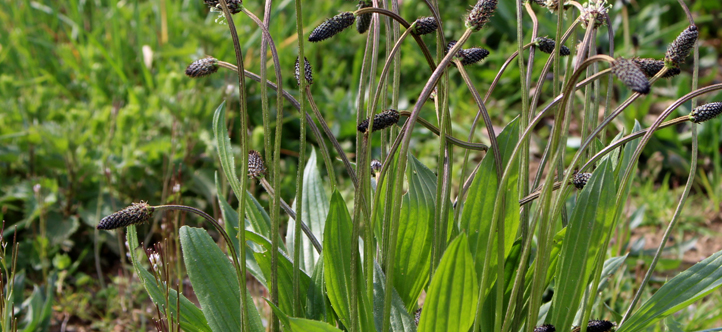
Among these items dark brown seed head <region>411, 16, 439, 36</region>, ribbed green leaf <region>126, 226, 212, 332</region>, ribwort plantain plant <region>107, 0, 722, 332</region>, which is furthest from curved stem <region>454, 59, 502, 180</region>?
ribbed green leaf <region>126, 226, 212, 332</region>

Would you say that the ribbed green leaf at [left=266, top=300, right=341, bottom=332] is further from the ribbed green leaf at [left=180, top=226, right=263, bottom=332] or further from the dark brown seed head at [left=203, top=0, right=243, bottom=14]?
the dark brown seed head at [left=203, top=0, right=243, bottom=14]

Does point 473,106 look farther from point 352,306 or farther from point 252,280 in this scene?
point 352,306

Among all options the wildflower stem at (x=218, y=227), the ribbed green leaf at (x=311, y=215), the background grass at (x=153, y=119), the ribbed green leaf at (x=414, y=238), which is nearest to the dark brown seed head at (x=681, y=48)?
the ribbed green leaf at (x=414, y=238)

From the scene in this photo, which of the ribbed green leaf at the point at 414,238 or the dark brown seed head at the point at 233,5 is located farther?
the ribbed green leaf at the point at 414,238

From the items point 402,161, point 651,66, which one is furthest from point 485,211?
point 651,66

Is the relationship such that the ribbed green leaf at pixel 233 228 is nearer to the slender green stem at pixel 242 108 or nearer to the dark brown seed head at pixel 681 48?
the slender green stem at pixel 242 108

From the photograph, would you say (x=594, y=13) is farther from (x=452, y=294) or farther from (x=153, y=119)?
(x=153, y=119)

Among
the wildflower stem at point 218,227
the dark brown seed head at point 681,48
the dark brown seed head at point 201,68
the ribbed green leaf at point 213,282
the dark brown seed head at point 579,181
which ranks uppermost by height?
the dark brown seed head at point 201,68
